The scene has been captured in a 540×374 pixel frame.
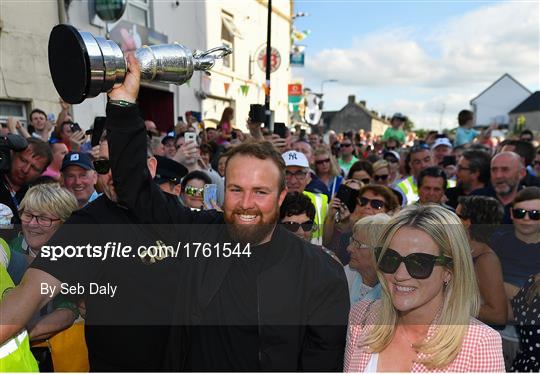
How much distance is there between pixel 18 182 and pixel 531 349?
407cm

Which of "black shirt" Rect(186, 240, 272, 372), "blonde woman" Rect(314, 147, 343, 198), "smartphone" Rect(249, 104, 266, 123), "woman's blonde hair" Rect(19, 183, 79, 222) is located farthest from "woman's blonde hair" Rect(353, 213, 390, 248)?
"blonde woman" Rect(314, 147, 343, 198)

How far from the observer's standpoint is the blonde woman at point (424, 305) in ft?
5.75

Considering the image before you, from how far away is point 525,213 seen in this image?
10.4 feet

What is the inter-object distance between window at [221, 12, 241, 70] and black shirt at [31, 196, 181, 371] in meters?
15.5

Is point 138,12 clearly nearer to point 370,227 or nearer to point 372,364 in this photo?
point 370,227

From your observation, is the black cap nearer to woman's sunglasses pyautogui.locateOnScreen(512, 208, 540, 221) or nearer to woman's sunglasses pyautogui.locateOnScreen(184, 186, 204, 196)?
woman's sunglasses pyautogui.locateOnScreen(184, 186, 204, 196)

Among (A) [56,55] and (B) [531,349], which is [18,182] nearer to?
(A) [56,55]

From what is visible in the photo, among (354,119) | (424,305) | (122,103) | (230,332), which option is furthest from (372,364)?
(354,119)

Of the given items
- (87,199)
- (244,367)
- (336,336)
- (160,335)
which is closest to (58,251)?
(160,335)

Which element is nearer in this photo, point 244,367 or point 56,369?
point 244,367

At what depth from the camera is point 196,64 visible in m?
1.91

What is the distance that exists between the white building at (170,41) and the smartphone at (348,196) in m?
5.68

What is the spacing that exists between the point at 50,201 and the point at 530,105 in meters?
65.1

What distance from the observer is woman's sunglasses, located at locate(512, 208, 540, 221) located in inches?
123
